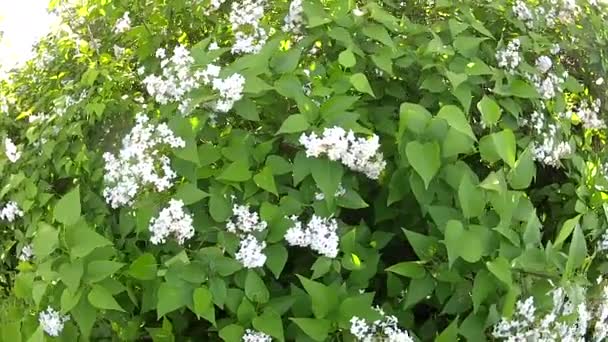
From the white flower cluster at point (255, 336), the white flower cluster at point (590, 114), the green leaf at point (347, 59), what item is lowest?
the white flower cluster at point (590, 114)

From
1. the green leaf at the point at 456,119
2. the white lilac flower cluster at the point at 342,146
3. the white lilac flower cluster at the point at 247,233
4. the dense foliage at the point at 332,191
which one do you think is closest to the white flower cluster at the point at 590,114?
the dense foliage at the point at 332,191

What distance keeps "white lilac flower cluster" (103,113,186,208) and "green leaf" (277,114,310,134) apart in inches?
7.3

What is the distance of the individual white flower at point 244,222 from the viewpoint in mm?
1421

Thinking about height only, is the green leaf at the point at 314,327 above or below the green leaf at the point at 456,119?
below

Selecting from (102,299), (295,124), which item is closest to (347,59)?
(295,124)

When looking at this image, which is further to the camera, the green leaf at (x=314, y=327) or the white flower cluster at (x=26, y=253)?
the white flower cluster at (x=26, y=253)

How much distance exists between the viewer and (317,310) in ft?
4.48

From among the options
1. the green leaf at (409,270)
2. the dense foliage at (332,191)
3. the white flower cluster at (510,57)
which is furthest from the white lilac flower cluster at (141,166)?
the white flower cluster at (510,57)

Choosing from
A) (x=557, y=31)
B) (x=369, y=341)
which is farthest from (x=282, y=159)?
(x=557, y=31)

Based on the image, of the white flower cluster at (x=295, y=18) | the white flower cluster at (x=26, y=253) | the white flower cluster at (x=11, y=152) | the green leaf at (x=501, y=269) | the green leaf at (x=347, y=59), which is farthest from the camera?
the white flower cluster at (x=11, y=152)

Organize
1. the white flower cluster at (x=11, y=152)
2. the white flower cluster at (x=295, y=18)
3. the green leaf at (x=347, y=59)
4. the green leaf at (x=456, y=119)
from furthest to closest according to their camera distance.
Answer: the white flower cluster at (x=11, y=152)
the white flower cluster at (x=295, y=18)
the green leaf at (x=347, y=59)
the green leaf at (x=456, y=119)

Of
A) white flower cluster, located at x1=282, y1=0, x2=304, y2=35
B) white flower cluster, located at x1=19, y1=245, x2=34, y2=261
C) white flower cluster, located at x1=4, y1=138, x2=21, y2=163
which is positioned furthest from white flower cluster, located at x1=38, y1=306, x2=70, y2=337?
white flower cluster, located at x1=282, y1=0, x2=304, y2=35

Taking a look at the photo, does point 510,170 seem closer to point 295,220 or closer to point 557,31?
point 295,220

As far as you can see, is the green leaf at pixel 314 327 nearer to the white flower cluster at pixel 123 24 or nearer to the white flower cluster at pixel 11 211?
the white flower cluster at pixel 11 211
